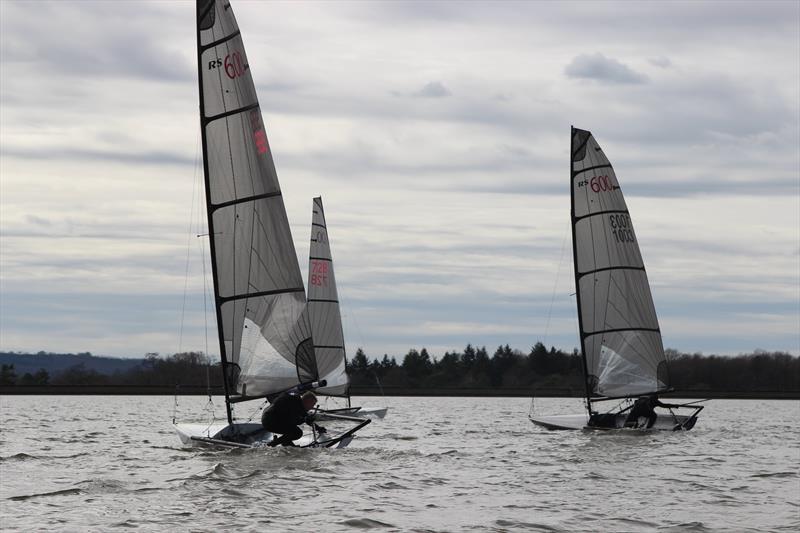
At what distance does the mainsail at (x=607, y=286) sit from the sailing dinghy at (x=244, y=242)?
15451 millimetres

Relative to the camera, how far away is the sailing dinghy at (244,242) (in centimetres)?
2581

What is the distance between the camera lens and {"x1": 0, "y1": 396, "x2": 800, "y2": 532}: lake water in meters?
16.2

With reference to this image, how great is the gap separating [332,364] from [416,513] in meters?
28.6

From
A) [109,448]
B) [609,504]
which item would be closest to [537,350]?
[109,448]

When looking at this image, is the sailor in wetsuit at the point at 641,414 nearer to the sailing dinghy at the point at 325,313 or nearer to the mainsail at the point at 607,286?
the mainsail at the point at 607,286

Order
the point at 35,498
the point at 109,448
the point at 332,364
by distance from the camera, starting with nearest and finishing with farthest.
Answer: the point at 35,498
the point at 109,448
the point at 332,364

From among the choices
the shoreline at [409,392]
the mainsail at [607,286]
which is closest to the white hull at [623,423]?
the mainsail at [607,286]

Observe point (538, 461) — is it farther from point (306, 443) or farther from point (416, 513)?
point (416, 513)

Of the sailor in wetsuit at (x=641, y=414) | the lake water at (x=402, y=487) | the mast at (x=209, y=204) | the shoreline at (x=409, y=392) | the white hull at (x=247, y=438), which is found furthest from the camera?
the shoreline at (x=409, y=392)

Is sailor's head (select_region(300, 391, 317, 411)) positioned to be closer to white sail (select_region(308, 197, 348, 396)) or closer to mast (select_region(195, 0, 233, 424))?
mast (select_region(195, 0, 233, 424))

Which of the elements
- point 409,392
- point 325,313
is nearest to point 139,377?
point 409,392

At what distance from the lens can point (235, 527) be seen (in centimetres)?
1529

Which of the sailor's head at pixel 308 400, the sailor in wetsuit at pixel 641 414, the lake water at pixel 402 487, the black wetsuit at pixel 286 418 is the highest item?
the sailor's head at pixel 308 400

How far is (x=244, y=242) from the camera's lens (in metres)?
26.0
